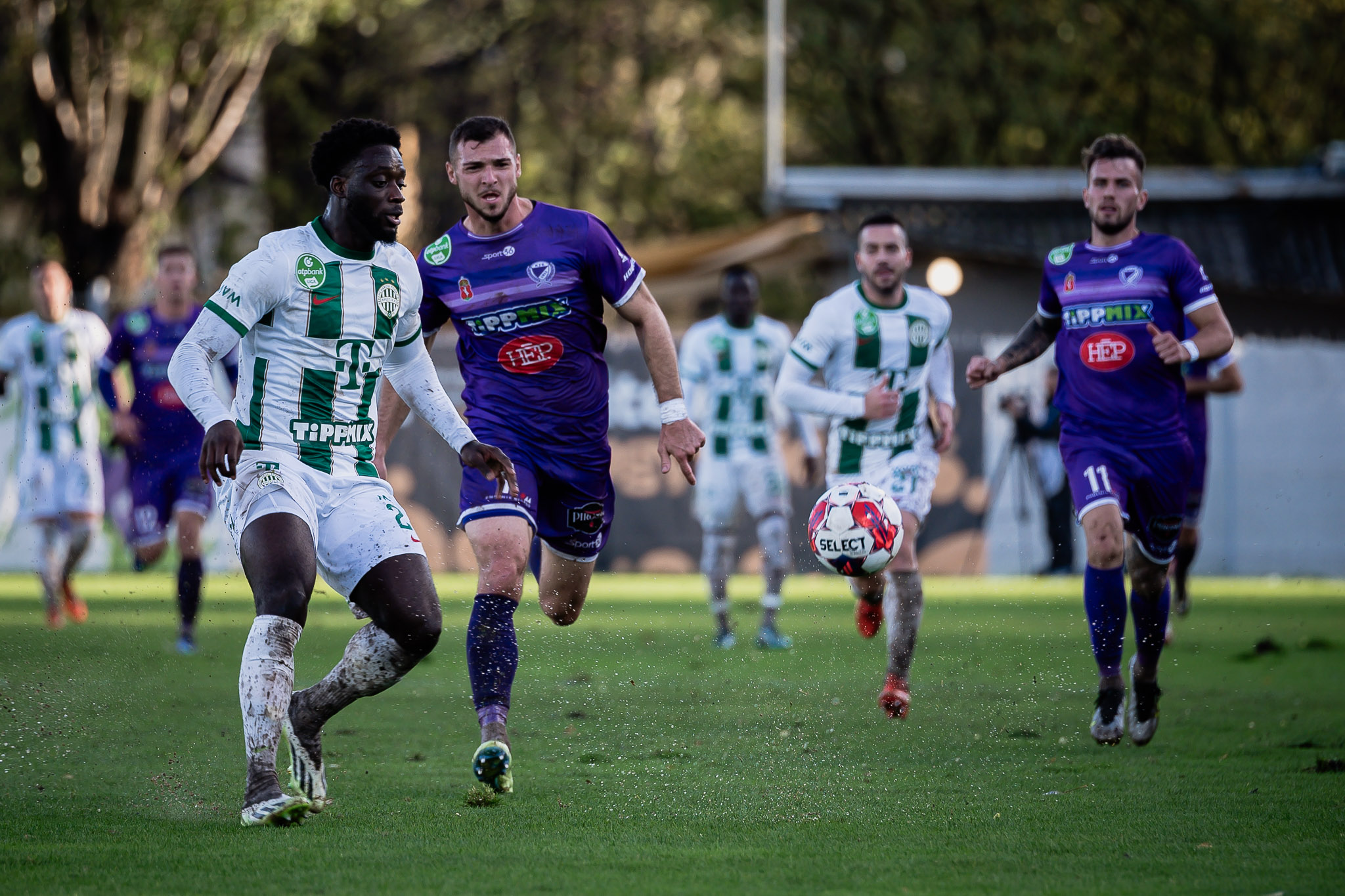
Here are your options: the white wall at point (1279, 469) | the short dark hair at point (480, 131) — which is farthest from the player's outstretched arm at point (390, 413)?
the white wall at point (1279, 469)

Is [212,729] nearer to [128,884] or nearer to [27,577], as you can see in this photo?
[128,884]

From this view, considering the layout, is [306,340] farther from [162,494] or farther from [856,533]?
[162,494]

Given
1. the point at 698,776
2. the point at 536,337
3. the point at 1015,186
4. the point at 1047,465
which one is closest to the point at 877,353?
the point at 536,337

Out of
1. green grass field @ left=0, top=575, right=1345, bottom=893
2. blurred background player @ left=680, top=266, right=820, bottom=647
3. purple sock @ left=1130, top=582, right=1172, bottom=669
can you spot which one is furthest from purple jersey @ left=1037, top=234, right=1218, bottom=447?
blurred background player @ left=680, top=266, right=820, bottom=647

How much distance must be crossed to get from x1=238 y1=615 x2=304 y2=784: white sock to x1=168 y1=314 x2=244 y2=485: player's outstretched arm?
0.51 metres

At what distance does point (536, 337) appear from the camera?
6.77 metres

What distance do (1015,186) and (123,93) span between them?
40.9ft

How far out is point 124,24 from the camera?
20.3 meters

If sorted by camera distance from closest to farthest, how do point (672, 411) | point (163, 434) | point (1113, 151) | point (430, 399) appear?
point (430, 399) → point (672, 411) → point (1113, 151) → point (163, 434)

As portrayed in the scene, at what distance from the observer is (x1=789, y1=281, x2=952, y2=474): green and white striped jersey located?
8719mm

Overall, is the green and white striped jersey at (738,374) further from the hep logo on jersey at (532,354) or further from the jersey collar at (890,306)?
the hep logo on jersey at (532,354)

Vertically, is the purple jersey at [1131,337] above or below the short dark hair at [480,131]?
below

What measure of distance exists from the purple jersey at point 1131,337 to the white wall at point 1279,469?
476 inches

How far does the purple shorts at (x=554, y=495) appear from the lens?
21.4 ft
